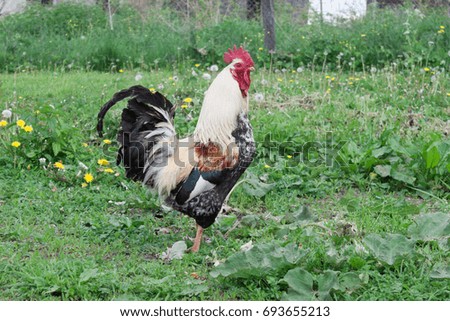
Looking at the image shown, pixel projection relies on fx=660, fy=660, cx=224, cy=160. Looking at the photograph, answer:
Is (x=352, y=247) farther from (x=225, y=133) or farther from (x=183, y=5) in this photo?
(x=183, y=5)

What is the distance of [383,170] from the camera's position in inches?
219

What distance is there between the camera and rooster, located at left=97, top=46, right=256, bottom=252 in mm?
4258

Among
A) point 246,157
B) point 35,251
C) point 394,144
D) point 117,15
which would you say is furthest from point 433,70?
point 117,15

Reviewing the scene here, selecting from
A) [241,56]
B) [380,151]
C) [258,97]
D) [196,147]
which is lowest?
[380,151]

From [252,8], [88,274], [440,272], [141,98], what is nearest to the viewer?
[440,272]

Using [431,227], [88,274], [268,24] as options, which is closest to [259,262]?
[88,274]

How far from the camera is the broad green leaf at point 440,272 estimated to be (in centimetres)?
356

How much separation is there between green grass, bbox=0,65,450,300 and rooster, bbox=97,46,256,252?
1.19 ft

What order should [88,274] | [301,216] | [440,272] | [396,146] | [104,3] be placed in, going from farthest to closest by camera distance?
[104,3] → [396,146] → [301,216] → [88,274] → [440,272]

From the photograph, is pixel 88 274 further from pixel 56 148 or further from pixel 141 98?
pixel 56 148

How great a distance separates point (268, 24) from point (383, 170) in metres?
4.71

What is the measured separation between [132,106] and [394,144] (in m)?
2.49

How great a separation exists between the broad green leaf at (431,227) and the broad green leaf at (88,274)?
1979 mm

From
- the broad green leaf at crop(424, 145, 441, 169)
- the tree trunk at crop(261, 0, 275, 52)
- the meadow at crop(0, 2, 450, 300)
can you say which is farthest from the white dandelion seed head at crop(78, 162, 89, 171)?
the tree trunk at crop(261, 0, 275, 52)
